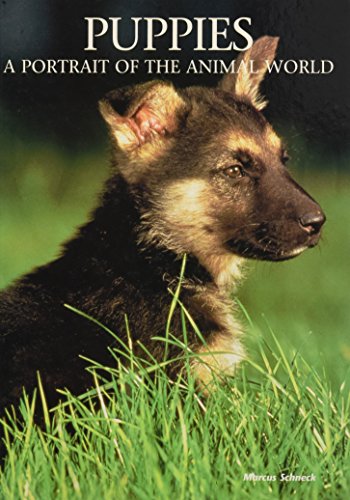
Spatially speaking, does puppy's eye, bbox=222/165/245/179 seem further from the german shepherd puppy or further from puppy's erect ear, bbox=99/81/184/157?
puppy's erect ear, bbox=99/81/184/157

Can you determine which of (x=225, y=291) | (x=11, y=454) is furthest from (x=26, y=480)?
(x=225, y=291)

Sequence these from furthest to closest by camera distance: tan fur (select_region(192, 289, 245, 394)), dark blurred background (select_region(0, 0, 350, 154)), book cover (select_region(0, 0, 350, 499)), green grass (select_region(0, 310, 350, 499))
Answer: dark blurred background (select_region(0, 0, 350, 154)), tan fur (select_region(192, 289, 245, 394)), book cover (select_region(0, 0, 350, 499)), green grass (select_region(0, 310, 350, 499))

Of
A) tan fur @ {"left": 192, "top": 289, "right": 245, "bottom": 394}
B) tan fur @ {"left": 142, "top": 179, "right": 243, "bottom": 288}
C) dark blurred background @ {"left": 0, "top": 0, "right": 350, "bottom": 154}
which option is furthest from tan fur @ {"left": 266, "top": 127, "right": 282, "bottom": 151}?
tan fur @ {"left": 192, "top": 289, "right": 245, "bottom": 394}

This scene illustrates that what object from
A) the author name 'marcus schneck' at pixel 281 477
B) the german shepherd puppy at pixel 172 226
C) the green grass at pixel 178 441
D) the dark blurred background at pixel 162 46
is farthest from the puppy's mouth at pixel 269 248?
the author name 'marcus schneck' at pixel 281 477

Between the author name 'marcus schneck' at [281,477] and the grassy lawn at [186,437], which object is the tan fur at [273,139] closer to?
the grassy lawn at [186,437]

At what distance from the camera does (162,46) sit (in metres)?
4.45

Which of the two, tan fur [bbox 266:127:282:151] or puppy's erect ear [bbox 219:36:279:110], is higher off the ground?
puppy's erect ear [bbox 219:36:279:110]

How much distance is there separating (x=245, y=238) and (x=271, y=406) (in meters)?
0.99

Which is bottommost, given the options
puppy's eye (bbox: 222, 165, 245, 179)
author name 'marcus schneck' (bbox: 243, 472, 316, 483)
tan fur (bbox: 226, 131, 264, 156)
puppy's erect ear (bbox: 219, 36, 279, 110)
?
author name 'marcus schneck' (bbox: 243, 472, 316, 483)

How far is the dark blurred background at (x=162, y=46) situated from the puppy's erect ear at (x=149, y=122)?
142 mm

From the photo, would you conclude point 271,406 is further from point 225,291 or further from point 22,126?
point 22,126

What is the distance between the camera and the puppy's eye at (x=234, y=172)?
14.8 ft

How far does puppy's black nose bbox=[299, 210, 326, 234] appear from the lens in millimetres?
4332

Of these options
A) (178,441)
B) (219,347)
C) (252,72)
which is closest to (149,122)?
(252,72)
